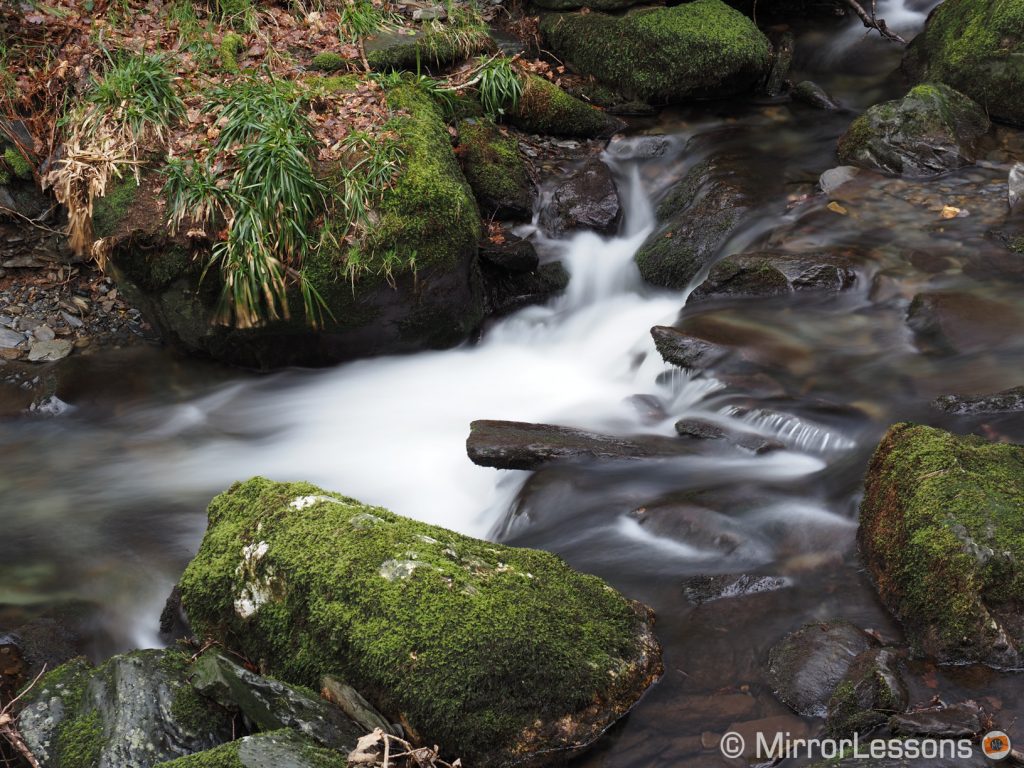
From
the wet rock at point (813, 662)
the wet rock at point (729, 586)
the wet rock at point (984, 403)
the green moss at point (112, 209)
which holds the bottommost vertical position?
the wet rock at point (729, 586)

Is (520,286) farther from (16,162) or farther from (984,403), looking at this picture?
(16,162)

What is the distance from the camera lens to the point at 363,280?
6387mm

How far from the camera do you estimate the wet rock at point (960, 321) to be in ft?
18.3

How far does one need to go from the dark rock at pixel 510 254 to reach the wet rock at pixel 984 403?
3.44 m

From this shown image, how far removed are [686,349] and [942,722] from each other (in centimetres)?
322

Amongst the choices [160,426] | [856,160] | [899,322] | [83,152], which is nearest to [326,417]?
[160,426]

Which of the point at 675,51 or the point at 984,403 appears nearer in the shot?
the point at 984,403

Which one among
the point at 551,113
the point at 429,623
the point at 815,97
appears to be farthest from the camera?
the point at 815,97

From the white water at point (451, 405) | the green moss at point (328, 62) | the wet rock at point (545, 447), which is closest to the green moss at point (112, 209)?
the white water at point (451, 405)

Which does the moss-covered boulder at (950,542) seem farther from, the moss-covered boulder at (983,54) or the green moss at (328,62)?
the green moss at (328,62)

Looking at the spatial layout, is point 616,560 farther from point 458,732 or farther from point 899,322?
point 899,322

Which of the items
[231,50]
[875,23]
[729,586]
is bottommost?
[729,586]

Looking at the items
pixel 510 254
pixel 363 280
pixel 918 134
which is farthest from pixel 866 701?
pixel 918 134

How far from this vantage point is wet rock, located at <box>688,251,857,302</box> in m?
6.42
